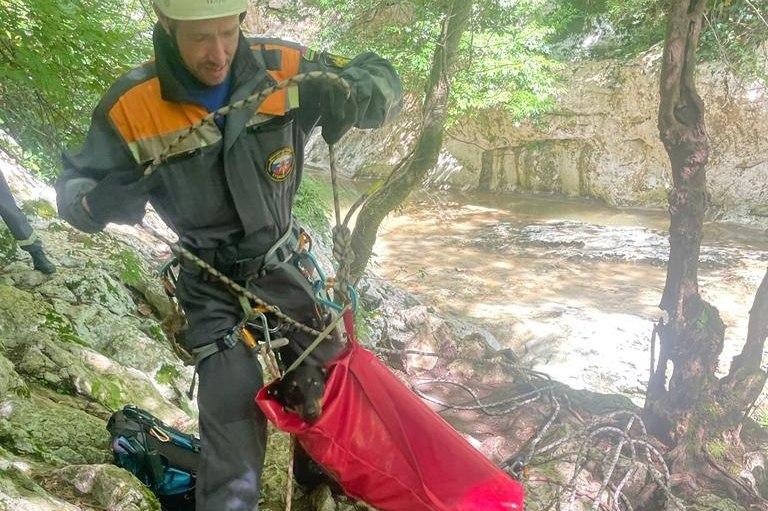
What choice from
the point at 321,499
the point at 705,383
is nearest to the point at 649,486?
the point at 705,383

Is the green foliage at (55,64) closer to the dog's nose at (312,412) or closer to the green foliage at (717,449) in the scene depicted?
the dog's nose at (312,412)

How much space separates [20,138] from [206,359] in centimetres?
300

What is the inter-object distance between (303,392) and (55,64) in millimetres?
2473

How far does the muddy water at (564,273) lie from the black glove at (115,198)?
642cm

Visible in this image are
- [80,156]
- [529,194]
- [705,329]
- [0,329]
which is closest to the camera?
[80,156]

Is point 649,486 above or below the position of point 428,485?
below

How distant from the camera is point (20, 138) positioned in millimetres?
4156

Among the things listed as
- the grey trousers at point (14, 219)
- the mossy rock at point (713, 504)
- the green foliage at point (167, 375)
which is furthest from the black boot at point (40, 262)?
the mossy rock at point (713, 504)

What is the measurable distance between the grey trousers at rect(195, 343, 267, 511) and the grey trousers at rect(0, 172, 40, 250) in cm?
245

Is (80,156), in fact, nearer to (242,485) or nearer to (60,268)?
(242,485)

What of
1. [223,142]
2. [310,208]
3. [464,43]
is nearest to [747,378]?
[223,142]

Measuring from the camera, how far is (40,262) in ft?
12.7

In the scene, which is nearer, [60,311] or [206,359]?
[206,359]

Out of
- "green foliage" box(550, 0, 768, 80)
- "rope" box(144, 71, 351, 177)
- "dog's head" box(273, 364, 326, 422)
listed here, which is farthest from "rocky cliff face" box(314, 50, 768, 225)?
"rope" box(144, 71, 351, 177)
